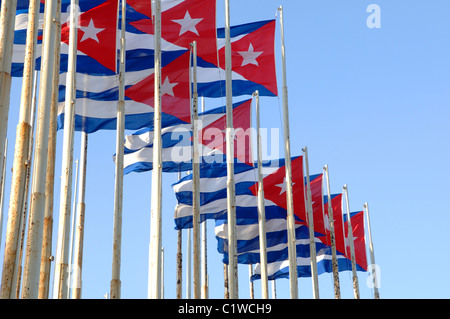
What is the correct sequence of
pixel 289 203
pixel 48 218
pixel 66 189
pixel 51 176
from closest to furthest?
pixel 51 176
pixel 48 218
pixel 66 189
pixel 289 203

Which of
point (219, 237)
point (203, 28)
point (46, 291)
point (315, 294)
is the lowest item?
point (46, 291)

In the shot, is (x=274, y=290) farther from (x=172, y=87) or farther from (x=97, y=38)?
(x=97, y=38)

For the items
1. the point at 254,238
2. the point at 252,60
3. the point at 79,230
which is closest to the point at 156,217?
the point at 79,230

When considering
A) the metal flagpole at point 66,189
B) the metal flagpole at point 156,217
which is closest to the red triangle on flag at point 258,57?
the metal flagpole at point 156,217

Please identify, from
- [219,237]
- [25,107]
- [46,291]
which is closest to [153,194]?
[46,291]

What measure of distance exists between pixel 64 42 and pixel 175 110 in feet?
14.4

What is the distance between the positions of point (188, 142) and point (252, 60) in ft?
13.4

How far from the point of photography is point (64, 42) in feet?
73.4

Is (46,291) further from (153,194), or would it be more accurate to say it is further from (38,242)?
(153,194)

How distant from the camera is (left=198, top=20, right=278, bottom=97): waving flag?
84.4 ft

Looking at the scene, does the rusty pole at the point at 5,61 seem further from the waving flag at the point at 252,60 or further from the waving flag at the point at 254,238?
the waving flag at the point at 254,238

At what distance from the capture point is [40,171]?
42.3ft

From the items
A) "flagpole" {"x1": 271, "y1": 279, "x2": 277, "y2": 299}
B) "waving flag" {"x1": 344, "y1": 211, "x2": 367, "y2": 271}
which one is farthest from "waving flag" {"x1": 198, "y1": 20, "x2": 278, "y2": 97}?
"flagpole" {"x1": 271, "y1": 279, "x2": 277, "y2": 299}

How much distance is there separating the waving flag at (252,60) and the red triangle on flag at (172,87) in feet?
5.95
